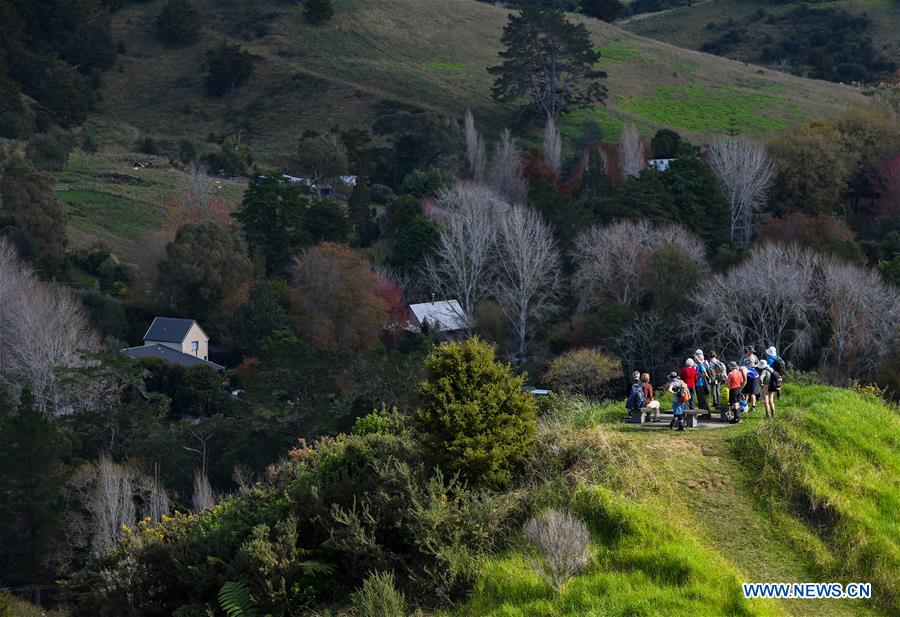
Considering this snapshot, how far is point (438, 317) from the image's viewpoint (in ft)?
180

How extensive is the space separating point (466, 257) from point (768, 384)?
38384 millimetres

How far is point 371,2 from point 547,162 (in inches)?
1376

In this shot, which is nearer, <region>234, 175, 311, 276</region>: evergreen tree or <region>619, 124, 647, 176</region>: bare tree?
<region>234, 175, 311, 276</region>: evergreen tree

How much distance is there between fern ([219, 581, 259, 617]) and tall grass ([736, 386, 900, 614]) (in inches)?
238

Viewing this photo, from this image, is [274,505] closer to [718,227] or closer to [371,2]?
[718,227]

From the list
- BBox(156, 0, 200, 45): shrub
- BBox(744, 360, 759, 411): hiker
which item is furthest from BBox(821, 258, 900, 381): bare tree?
BBox(156, 0, 200, 45): shrub

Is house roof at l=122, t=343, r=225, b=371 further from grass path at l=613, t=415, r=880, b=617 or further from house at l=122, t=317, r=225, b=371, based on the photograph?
grass path at l=613, t=415, r=880, b=617

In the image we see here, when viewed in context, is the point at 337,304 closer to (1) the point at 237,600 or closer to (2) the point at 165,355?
(2) the point at 165,355

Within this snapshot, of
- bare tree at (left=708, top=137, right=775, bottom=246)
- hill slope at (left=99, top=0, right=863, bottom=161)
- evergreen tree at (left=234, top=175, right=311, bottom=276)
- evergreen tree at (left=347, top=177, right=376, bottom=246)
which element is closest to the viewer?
evergreen tree at (left=234, top=175, right=311, bottom=276)

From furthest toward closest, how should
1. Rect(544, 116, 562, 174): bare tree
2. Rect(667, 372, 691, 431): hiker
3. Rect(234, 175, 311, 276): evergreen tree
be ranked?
1. Rect(544, 116, 562, 174): bare tree
2. Rect(234, 175, 311, 276): evergreen tree
3. Rect(667, 372, 691, 431): hiker

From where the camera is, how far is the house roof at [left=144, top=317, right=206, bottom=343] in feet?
168

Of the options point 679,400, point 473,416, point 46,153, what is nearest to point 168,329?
point 46,153

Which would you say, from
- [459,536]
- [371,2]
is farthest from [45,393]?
[371,2]

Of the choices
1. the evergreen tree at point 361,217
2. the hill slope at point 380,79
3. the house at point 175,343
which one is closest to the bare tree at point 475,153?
the hill slope at point 380,79
